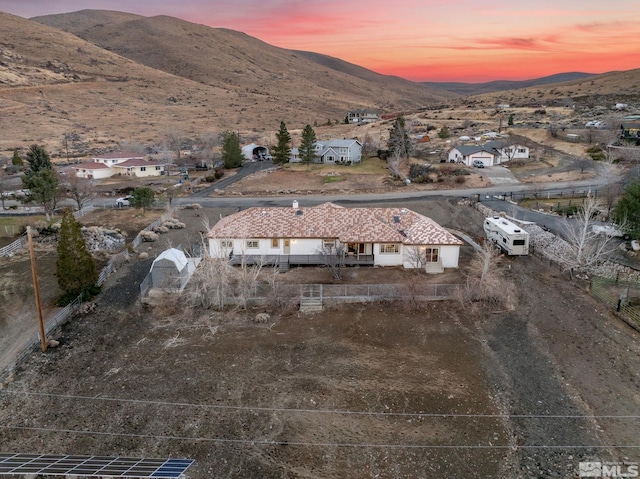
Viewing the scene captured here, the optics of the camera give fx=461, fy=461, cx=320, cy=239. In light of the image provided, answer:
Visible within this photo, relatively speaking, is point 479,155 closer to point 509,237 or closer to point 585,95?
point 509,237

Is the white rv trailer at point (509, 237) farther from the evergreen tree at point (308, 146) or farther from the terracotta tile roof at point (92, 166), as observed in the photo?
the terracotta tile roof at point (92, 166)

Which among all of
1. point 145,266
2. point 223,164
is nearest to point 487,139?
point 223,164

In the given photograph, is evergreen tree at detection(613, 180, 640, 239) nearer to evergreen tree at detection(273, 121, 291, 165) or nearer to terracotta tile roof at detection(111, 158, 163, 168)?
evergreen tree at detection(273, 121, 291, 165)

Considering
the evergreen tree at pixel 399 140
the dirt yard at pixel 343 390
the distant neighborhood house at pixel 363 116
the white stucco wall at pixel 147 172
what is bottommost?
the dirt yard at pixel 343 390

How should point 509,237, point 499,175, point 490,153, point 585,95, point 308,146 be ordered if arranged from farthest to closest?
point 585,95
point 308,146
point 490,153
point 499,175
point 509,237

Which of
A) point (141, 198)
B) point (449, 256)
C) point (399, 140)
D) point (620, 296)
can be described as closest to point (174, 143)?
point (399, 140)

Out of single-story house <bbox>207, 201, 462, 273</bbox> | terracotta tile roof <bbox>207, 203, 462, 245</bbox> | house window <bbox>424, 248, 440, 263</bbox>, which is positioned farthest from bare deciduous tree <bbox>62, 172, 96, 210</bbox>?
house window <bbox>424, 248, 440, 263</bbox>
